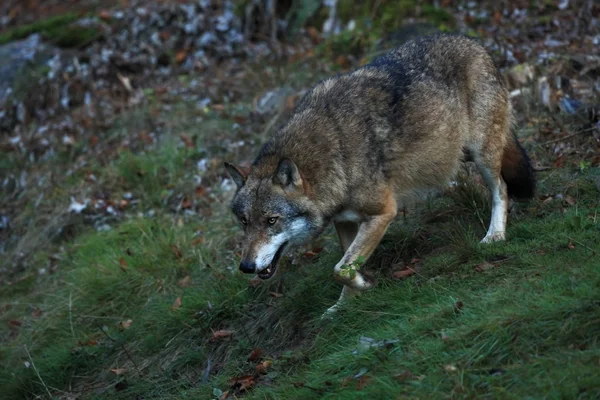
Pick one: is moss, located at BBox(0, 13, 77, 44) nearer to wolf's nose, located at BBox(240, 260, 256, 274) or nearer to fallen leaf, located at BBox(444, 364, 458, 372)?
wolf's nose, located at BBox(240, 260, 256, 274)

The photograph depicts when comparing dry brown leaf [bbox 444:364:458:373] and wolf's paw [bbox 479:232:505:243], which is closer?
dry brown leaf [bbox 444:364:458:373]

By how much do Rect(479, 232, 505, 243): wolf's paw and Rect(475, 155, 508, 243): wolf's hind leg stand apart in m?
0.01

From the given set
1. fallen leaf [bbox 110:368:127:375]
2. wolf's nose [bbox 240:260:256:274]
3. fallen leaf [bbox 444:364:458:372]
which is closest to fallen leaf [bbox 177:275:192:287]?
fallen leaf [bbox 110:368:127:375]

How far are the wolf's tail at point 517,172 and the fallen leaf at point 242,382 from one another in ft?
9.44

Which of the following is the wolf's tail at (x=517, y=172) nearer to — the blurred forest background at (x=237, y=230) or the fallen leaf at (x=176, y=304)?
the blurred forest background at (x=237, y=230)

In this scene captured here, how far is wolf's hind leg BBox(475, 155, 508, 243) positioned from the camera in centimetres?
670

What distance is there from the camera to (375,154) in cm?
636

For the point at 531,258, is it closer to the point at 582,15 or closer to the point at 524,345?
the point at 524,345

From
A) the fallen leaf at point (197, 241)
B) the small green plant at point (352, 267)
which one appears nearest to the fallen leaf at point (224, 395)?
the small green plant at point (352, 267)

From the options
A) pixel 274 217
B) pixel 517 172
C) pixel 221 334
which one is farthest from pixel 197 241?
pixel 517 172

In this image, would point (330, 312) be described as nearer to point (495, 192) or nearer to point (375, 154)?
point (375, 154)

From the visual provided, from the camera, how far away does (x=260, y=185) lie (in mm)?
6133

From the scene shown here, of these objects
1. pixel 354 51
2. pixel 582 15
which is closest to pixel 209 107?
pixel 354 51

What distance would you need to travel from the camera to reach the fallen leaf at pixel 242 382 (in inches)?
229
